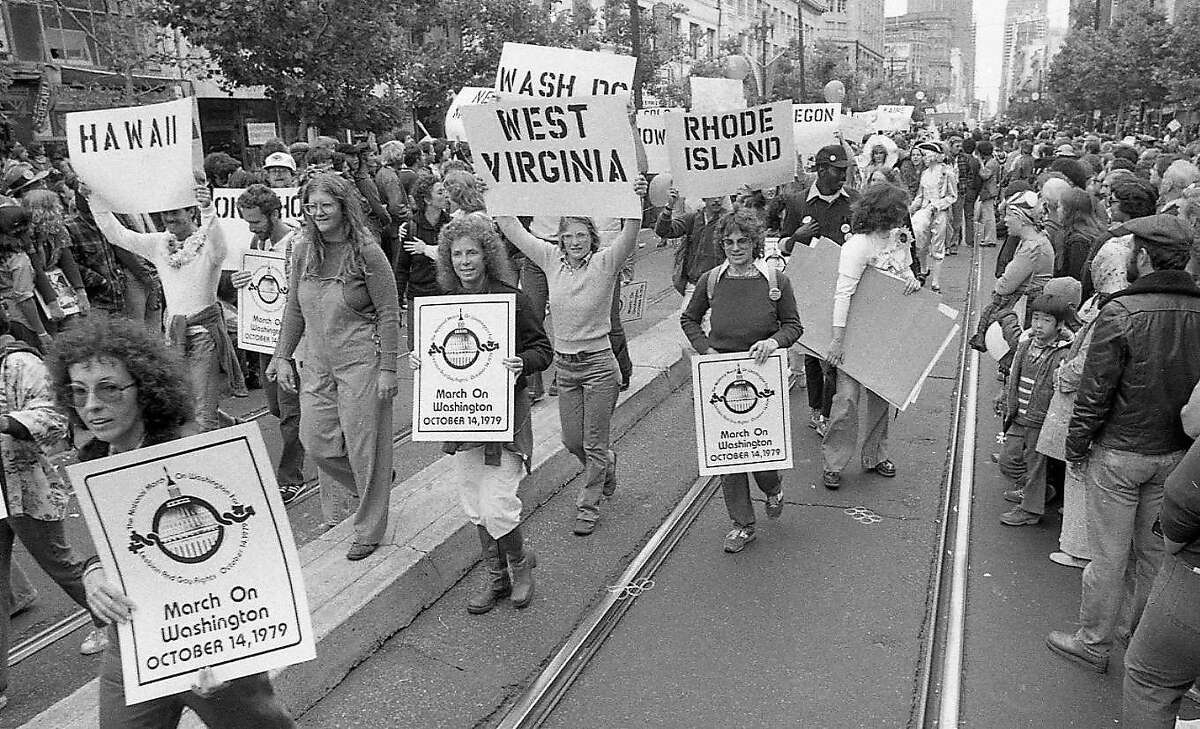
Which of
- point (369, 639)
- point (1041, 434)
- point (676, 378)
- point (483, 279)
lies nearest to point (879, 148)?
point (676, 378)

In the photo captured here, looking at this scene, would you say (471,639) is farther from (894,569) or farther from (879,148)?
(879,148)

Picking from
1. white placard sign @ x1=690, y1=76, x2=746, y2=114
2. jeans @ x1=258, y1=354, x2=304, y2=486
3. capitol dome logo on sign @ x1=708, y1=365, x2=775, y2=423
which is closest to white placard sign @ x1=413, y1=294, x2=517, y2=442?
jeans @ x1=258, y1=354, x2=304, y2=486

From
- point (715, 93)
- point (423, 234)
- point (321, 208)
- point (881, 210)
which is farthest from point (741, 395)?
point (423, 234)

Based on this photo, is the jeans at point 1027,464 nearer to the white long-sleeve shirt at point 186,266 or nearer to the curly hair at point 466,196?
the curly hair at point 466,196

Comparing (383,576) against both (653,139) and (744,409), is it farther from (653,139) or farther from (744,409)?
(653,139)

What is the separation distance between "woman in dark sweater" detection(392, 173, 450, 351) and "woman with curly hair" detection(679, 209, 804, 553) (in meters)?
3.81

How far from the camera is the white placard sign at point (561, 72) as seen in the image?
744cm

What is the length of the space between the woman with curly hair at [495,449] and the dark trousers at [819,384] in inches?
123

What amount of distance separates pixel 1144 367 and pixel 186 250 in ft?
17.1

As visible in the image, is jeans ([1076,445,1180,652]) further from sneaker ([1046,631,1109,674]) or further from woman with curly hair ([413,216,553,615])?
woman with curly hair ([413,216,553,615])

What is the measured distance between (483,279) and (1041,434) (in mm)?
3048

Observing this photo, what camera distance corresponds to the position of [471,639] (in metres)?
4.53

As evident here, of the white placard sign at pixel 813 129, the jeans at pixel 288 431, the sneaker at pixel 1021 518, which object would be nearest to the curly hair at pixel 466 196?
the jeans at pixel 288 431

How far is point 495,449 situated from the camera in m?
4.61
